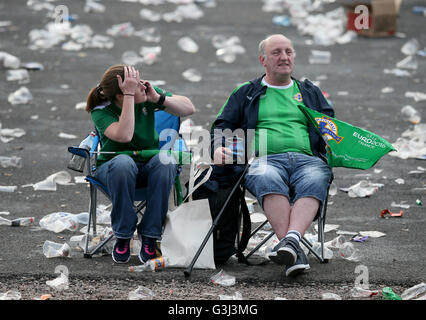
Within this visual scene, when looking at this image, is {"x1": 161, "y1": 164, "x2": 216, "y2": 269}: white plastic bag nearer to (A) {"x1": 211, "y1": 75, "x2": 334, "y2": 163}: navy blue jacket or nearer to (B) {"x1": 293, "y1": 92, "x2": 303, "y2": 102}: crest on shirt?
(A) {"x1": 211, "y1": 75, "x2": 334, "y2": 163}: navy blue jacket

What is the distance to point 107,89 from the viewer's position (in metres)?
5.12

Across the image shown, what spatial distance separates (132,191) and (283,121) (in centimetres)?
113

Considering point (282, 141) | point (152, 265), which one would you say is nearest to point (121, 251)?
point (152, 265)

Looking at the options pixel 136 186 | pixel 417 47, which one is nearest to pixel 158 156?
pixel 136 186

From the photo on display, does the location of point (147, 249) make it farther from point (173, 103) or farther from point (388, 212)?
point (388, 212)

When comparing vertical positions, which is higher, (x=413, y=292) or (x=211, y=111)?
(x=211, y=111)

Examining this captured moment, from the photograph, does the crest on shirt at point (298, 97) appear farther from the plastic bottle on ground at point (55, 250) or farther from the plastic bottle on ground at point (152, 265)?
the plastic bottle on ground at point (55, 250)

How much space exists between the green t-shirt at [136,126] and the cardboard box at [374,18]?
8.08 meters

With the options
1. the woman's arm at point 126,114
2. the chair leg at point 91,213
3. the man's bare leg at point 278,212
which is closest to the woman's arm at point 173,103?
the woman's arm at point 126,114

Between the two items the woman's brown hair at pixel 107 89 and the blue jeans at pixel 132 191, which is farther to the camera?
the woman's brown hair at pixel 107 89

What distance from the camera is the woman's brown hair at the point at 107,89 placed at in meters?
5.09

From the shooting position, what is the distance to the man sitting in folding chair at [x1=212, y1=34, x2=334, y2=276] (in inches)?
193

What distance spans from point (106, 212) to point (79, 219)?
23cm

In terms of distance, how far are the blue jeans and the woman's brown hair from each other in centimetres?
41
